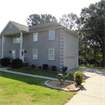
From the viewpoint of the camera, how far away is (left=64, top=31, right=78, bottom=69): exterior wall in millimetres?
14477

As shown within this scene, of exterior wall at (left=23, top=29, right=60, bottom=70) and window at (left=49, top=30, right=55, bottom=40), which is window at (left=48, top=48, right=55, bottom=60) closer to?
exterior wall at (left=23, top=29, right=60, bottom=70)

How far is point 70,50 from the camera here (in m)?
15.7

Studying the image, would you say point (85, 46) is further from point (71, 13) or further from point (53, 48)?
point (53, 48)

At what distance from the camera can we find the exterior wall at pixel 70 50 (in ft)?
47.5

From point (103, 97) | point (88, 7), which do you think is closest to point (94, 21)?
point (88, 7)

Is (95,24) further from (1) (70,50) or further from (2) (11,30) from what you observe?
(2) (11,30)

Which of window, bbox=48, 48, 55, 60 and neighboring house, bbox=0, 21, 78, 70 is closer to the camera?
neighboring house, bbox=0, 21, 78, 70

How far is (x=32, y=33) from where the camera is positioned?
16547mm

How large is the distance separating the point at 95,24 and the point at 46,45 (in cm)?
1328

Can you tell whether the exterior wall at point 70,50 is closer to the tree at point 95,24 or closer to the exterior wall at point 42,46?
the exterior wall at point 42,46

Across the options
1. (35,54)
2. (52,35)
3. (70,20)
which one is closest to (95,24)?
(52,35)

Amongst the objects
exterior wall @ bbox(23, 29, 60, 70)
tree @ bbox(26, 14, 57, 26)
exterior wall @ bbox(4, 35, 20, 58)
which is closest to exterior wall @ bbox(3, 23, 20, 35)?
exterior wall @ bbox(4, 35, 20, 58)

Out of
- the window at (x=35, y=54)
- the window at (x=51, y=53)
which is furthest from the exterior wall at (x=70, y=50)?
the window at (x=35, y=54)

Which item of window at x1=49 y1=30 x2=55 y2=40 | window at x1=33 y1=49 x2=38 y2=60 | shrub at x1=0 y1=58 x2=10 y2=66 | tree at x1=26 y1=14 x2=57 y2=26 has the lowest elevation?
shrub at x1=0 y1=58 x2=10 y2=66
